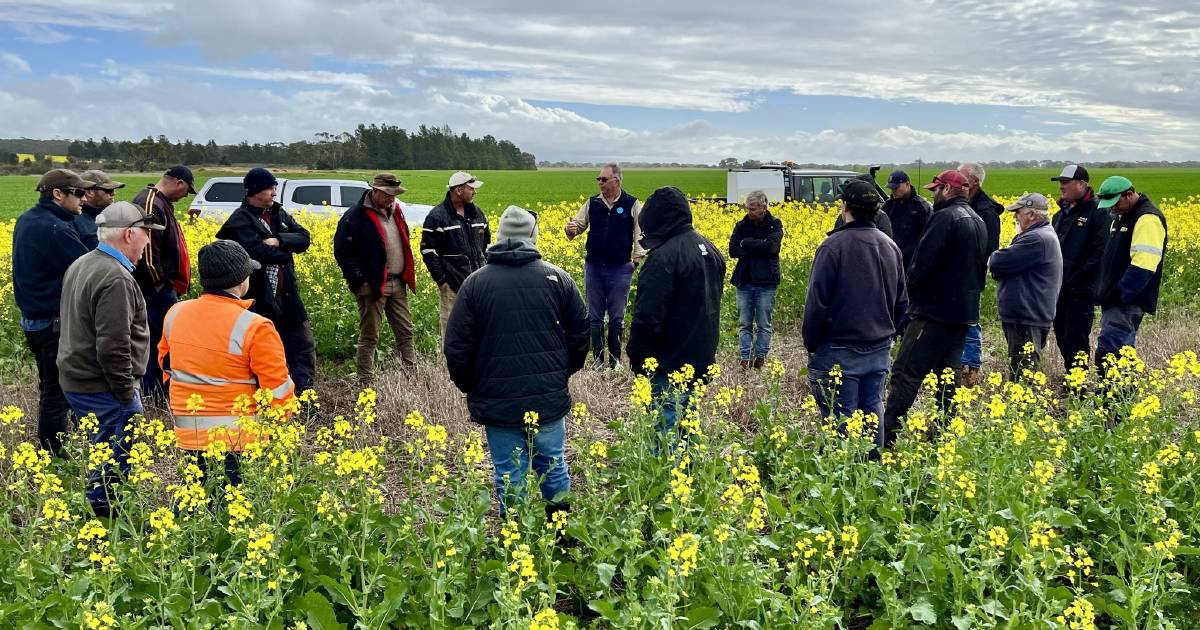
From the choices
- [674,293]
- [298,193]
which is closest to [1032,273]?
[674,293]

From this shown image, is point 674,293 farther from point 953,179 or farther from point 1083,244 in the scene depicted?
point 1083,244

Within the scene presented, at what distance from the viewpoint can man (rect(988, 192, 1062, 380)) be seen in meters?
6.92

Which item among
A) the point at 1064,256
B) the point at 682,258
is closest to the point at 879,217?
the point at 1064,256

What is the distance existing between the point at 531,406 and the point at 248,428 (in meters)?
1.46

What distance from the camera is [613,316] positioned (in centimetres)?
808

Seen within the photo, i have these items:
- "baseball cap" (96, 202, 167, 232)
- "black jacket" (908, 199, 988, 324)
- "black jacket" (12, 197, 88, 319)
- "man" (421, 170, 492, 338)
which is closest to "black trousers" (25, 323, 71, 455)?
"black jacket" (12, 197, 88, 319)

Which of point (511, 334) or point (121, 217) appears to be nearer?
point (511, 334)

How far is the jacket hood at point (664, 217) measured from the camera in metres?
5.21

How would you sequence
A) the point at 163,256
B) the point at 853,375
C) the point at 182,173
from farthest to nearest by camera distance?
the point at 182,173 < the point at 163,256 < the point at 853,375

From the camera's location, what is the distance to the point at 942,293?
6086 millimetres

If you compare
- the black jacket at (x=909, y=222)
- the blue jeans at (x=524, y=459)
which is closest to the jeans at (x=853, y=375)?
the blue jeans at (x=524, y=459)

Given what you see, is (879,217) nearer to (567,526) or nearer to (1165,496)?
(1165,496)

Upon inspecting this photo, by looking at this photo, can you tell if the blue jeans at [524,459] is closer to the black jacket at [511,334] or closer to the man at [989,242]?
the black jacket at [511,334]

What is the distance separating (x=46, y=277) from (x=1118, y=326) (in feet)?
27.2
